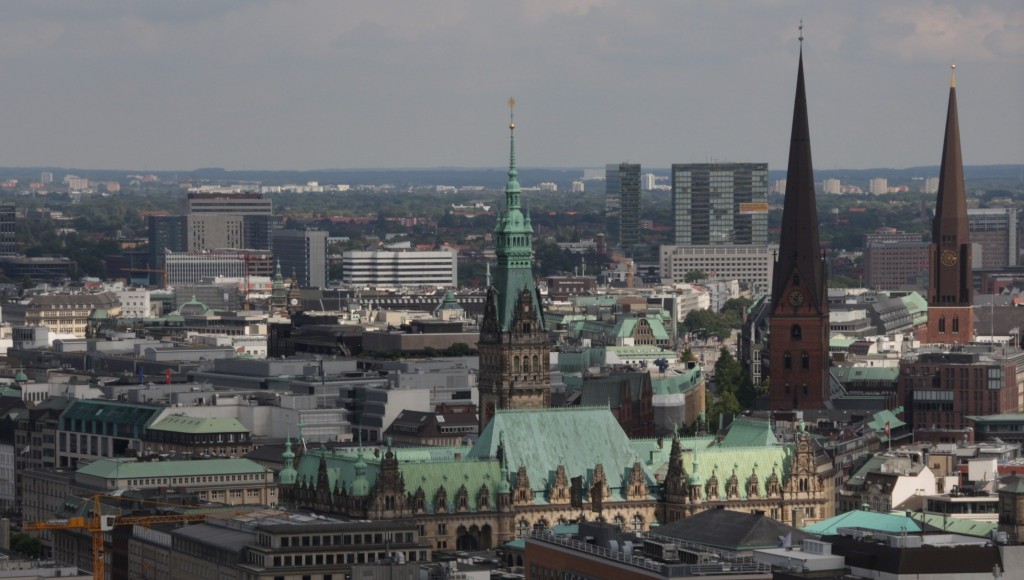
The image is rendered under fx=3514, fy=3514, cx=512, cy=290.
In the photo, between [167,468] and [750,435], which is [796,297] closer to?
[750,435]

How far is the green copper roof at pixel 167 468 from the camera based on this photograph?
16250 cm

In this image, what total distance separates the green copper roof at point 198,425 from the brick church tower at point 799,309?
33.5 m

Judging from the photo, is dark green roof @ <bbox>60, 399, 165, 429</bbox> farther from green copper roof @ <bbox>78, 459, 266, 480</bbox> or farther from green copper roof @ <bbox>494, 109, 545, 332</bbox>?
green copper roof @ <bbox>494, 109, 545, 332</bbox>

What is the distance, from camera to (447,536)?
140 metres

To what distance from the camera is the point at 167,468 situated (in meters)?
164

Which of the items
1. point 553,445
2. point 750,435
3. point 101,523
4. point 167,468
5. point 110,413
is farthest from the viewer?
point 110,413

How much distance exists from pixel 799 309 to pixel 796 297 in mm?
696

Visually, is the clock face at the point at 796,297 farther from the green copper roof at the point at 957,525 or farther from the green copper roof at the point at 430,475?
the green copper roof at the point at 957,525

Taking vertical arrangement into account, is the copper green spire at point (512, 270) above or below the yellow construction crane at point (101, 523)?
A: above

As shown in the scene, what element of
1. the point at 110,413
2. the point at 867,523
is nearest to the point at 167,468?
the point at 110,413

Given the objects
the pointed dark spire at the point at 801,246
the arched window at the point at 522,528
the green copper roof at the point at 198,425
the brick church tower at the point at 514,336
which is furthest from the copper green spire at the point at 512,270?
the pointed dark spire at the point at 801,246

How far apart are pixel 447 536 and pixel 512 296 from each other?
16635 mm

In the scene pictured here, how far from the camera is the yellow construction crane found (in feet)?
465

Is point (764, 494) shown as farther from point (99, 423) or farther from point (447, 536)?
point (99, 423)
